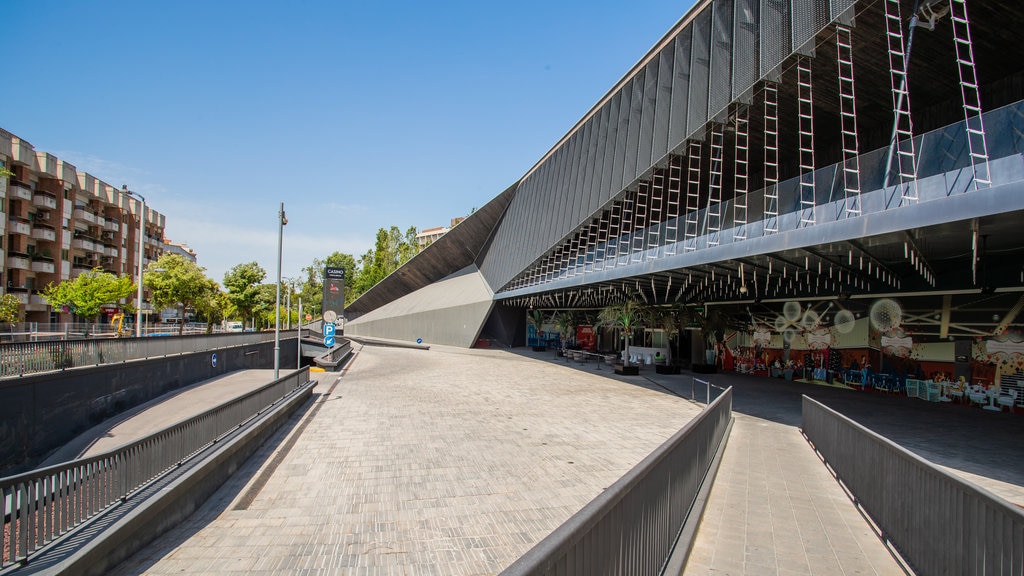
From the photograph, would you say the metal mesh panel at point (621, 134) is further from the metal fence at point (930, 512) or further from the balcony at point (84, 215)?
the balcony at point (84, 215)

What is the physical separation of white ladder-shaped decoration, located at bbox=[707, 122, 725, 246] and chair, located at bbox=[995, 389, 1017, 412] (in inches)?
366

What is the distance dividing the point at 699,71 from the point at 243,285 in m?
54.7

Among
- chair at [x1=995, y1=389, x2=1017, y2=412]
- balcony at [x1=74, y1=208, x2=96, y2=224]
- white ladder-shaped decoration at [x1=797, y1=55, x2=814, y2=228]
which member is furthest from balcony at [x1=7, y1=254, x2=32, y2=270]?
chair at [x1=995, y1=389, x2=1017, y2=412]

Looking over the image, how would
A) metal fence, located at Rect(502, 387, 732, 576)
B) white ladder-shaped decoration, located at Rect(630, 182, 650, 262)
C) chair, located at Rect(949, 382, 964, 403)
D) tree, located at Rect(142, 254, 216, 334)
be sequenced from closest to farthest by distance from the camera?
metal fence, located at Rect(502, 387, 732, 576), chair, located at Rect(949, 382, 964, 403), white ladder-shaped decoration, located at Rect(630, 182, 650, 262), tree, located at Rect(142, 254, 216, 334)

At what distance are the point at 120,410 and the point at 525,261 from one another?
1064 inches

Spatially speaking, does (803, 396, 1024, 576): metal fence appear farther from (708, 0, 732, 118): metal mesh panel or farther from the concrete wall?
Result: the concrete wall

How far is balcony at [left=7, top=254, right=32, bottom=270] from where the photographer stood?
1532 inches

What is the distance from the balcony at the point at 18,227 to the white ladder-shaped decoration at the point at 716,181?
163 feet

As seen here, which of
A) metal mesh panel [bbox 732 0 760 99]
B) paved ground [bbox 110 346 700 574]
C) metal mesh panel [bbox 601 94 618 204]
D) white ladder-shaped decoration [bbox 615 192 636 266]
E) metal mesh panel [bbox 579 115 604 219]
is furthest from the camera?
metal mesh panel [bbox 579 115 604 219]

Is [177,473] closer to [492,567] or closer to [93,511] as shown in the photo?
[93,511]

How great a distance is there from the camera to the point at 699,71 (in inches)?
698

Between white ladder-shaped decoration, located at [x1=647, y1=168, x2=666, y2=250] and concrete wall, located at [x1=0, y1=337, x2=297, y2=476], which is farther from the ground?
white ladder-shaped decoration, located at [x1=647, y1=168, x2=666, y2=250]

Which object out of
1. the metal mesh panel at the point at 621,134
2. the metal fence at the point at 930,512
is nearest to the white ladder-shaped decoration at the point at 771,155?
the metal mesh panel at the point at 621,134

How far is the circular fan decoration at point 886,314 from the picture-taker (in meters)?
17.6
